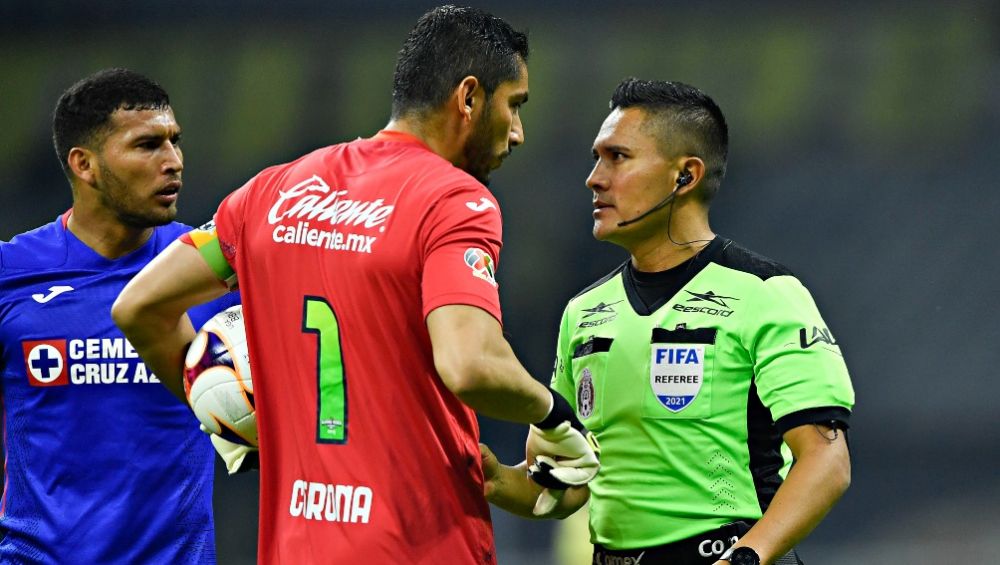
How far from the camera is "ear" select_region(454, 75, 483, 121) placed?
270cm

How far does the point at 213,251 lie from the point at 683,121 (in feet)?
4.26

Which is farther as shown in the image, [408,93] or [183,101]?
[183,101]

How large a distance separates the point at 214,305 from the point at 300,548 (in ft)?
3.70

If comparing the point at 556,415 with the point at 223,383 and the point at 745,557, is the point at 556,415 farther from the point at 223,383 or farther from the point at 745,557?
the point at 223,383

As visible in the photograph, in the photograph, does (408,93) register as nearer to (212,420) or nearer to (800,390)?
(212,420)

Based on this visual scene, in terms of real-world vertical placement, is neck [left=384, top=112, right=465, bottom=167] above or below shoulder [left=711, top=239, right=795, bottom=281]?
above

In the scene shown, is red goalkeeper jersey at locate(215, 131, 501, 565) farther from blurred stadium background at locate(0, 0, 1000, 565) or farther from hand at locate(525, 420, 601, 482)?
blurred stadium background at locate(0, 0, 1000, 565)

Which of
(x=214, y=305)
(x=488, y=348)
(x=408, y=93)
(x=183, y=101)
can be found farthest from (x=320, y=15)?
(x=488, y=348)

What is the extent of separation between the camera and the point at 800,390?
2811mm

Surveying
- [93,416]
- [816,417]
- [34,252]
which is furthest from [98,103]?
[816,417]

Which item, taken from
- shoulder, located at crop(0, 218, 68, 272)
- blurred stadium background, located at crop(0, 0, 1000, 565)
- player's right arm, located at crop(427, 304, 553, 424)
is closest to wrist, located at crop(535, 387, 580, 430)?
player's right arm, located at crop(427, 304, 553, 424)

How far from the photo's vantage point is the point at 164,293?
109 inches

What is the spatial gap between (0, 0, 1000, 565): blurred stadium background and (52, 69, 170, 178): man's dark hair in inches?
178

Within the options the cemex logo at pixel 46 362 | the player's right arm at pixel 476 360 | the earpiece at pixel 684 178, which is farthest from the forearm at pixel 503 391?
the cemex logo at pixel 46 362
